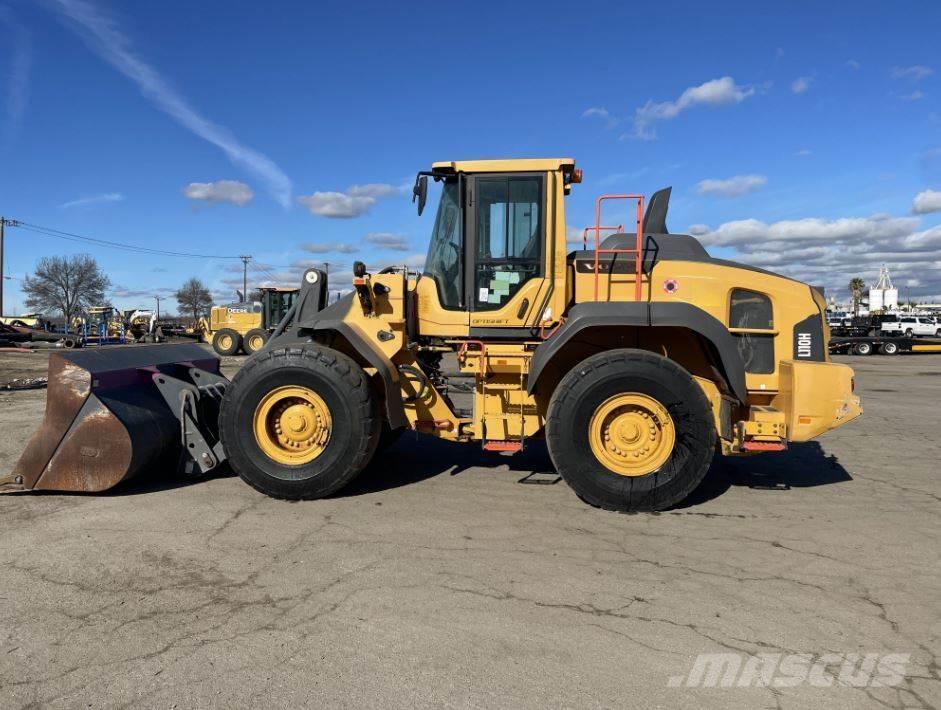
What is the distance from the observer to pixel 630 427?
4570 mm

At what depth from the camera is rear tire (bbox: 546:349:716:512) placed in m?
4.46

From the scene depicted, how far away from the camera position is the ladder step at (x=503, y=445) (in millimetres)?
4867

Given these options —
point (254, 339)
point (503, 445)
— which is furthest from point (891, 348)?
point (503, 445)

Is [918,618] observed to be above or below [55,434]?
below

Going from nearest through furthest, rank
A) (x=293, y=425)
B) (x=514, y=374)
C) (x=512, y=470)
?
1. (x=293, y=425)
2. (x=514, y=374)
3. (x=512, y=470)

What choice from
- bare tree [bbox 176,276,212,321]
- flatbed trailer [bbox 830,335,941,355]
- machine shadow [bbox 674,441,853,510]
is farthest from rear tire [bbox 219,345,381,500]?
bare tree [bbox 176,276,212,321]

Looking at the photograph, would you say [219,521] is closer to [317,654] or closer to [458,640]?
[317,654]

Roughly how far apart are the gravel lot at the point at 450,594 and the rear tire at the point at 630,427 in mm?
196

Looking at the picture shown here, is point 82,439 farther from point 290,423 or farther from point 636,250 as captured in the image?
point 636,250

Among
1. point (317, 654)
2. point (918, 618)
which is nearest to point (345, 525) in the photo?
point (317, 654)

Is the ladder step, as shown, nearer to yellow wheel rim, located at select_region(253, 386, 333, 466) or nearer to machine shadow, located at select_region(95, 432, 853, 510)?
machine shadow, located at select_region(95, 432, 853, 510)

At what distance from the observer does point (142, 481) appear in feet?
16.9

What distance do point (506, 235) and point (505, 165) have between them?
1.89 ft

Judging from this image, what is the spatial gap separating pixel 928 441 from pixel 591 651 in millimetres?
7213
